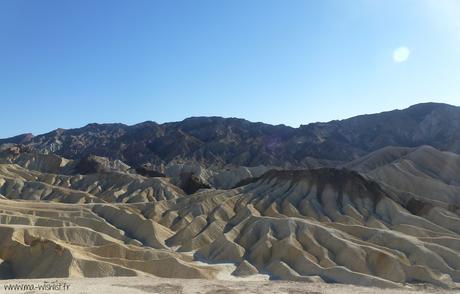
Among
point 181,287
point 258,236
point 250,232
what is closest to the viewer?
point 181,287

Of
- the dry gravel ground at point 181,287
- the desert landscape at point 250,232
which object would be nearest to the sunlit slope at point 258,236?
the desert landscape at point 250,232

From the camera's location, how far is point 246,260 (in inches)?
2357

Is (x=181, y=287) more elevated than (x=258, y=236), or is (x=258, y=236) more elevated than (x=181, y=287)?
(x=181, y=287)

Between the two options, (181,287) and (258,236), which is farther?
(258,236)

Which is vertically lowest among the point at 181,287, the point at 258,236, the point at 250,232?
the point at 258,236

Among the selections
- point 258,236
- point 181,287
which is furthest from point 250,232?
point 181,287

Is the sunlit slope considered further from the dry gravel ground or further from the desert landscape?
the dry gravel ground

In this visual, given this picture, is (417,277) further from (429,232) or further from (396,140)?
(396,140)

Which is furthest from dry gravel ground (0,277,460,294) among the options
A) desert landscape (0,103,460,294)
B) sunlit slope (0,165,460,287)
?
sunlit slope (0,165,460,287)

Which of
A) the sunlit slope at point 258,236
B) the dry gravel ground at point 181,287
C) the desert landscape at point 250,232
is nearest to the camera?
the dry gravel ground at point 181,287

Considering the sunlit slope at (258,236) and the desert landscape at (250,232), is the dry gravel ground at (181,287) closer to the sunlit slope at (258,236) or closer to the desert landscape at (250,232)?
the desert landscape at (250,232)

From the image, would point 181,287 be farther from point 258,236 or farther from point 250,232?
point 250,232

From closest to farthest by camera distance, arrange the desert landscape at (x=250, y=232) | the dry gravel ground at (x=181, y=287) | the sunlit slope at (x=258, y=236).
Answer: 1. the dry gravel ground at (x=181, y=287)
2. the desert landscape at (x=250, y=232)
3. the sunlit slope at (x=258, y=236)

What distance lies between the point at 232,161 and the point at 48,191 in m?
98.1
